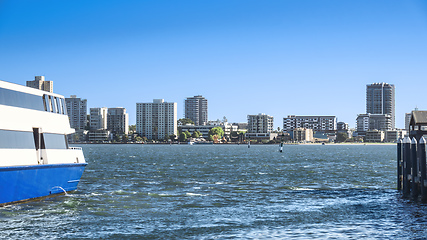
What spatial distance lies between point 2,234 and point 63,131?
14.5m

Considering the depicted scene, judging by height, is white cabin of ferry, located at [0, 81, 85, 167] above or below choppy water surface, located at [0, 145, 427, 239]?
above

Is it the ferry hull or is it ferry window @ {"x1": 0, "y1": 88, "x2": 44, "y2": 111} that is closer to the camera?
the ferry hull

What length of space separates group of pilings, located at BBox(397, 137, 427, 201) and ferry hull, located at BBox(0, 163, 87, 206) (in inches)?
888

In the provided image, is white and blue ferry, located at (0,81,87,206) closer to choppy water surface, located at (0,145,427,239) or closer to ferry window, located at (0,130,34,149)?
ferry window, located at (0,130,34,149)

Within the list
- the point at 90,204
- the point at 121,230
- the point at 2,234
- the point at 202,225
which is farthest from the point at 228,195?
the point at 2,234

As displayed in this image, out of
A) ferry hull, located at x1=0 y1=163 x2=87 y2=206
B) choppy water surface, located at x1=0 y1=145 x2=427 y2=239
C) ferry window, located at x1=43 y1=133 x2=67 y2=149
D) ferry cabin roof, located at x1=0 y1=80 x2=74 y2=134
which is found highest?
ferry cabin roof, located at x1=0 y1=80 x2=74 y2=134

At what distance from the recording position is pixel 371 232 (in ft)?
83.8

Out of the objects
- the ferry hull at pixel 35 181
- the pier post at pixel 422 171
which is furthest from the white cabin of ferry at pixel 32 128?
the pier post at pixel 422 171

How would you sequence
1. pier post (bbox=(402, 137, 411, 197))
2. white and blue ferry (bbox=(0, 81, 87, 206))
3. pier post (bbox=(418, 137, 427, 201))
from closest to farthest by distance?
1. white and blue ferry (bbox=(0, 81, 87, 206))
2. pier post (bbox=(418, 137, 427, 201))
3. pier post (bbox=(402, 137, 411, 197))

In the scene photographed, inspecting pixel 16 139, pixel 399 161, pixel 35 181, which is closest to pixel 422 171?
pixel 399 161

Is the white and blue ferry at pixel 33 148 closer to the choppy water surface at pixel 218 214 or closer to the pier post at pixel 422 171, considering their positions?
the choppy water surface at pixel 218 214

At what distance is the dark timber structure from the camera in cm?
3400

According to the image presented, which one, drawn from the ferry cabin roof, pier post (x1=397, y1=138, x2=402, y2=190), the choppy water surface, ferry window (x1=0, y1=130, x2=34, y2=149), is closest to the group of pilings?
pier post (x1=397, y1=138, x2=402, y2=190)

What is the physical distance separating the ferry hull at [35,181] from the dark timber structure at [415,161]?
74.0 ft
